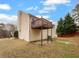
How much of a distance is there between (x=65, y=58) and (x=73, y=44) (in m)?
2.19

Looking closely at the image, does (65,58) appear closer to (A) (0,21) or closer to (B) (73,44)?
(B) (73,44)

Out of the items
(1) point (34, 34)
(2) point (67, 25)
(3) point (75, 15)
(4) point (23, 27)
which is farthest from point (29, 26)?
(3) point (75, 15)

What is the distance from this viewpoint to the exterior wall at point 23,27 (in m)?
8.60

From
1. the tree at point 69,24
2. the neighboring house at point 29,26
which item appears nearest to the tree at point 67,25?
Answer: the tree at point 69,24

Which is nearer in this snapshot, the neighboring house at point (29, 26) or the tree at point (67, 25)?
the tree at point (67, 25)

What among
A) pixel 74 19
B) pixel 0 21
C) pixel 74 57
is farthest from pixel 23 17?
pixel 74 57

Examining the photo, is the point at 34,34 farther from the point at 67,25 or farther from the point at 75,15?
the point at 75,15

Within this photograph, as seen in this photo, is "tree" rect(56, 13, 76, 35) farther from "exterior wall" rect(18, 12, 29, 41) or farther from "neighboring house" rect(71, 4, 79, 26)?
"exterior wall" rect(18, 12, 29, 41)

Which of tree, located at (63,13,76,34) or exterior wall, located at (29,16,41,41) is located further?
exterior wall, located at (29,16,41,41)

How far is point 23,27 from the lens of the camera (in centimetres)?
891

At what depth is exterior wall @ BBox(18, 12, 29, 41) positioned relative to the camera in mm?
8604

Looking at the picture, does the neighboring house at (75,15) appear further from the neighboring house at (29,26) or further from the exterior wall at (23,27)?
the exterior wall at (23,27)

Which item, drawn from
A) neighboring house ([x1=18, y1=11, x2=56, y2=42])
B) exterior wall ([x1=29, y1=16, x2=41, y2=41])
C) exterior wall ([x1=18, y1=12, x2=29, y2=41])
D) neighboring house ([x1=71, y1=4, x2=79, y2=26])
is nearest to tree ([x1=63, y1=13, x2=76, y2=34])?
neighboring house ([x1=71, y1=4, x2=79, y2=26])

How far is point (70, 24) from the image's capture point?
8.19m
